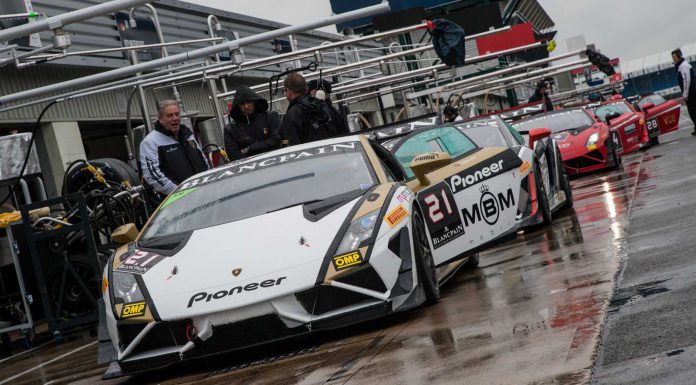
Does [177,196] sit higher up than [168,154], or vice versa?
[168,154]

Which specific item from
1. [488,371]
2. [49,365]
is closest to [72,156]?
[49,365]

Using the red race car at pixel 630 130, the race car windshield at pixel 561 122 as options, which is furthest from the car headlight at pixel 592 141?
the red race car at pixel 630 130

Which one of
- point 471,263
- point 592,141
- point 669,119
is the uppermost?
point 592,141

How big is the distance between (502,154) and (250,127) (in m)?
3.03

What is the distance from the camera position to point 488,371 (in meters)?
4.92

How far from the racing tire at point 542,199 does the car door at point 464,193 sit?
80cm

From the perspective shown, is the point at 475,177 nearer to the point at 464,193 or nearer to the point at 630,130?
the point at 464,193

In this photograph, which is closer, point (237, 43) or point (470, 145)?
→ point (470, 145)

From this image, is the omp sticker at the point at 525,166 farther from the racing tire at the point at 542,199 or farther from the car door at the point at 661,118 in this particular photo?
the car door at the point at 661,118

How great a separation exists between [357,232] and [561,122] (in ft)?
47.6

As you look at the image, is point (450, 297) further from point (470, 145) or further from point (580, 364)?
point (580, 364)

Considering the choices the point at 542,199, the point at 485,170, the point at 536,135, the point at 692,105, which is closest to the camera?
the point at 485,170

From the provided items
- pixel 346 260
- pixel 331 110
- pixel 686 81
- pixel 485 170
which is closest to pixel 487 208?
pixel 485 170

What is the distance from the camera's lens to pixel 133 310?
6.75 metres
